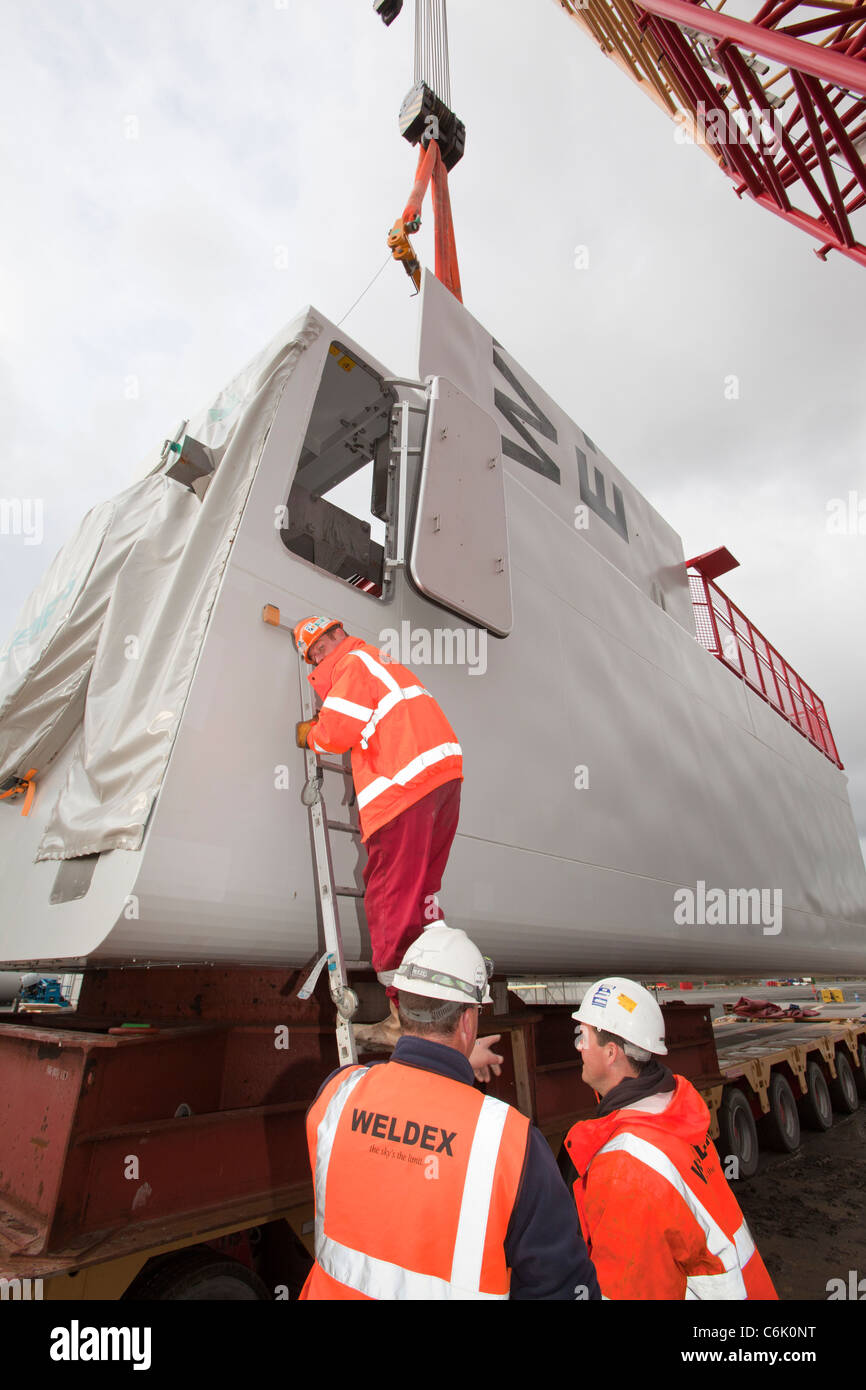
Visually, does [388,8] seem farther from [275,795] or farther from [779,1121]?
[779,1121]

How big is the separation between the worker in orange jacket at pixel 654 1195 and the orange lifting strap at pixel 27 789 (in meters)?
2.74

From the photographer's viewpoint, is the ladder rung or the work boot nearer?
the work boot

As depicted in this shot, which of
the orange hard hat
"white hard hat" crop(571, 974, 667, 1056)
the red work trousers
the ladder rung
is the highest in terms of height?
the orange hard hat

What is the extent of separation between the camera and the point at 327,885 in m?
2.58

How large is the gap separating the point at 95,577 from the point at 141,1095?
2332mm

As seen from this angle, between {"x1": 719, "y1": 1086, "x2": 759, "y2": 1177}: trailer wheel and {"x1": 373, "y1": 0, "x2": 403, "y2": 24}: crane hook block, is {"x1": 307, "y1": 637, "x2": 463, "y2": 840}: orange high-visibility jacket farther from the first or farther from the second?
{"x1": 373, "y1": 0, "x2": 403, "y2": 24}: crane hook block

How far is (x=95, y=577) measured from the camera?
3.46m

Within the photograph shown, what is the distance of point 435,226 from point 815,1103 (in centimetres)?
1066

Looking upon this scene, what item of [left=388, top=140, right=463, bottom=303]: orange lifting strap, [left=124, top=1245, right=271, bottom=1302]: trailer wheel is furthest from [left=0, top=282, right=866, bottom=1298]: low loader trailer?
[left=388, top=140, right=463, bottom=303]: orange lifting strap

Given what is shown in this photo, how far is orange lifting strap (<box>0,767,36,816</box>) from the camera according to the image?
11.0ft

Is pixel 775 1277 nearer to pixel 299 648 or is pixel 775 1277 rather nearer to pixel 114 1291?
pixel 114 1291

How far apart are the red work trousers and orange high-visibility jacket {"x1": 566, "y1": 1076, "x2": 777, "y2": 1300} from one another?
86 centimetres

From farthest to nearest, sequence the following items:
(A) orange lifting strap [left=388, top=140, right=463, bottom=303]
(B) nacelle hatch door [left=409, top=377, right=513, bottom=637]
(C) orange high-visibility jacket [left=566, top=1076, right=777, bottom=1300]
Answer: (A) orange lifting strap [left=388, top=140, right=463, bottom=303]
(B) nacelle hatch door [left=409, top=377, right=513, bottom=637]
(C) orange high-visibility jacket [left=566, top=1076, right=777, bottom=1300]

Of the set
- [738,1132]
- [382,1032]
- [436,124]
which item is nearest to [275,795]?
[382,1032]
